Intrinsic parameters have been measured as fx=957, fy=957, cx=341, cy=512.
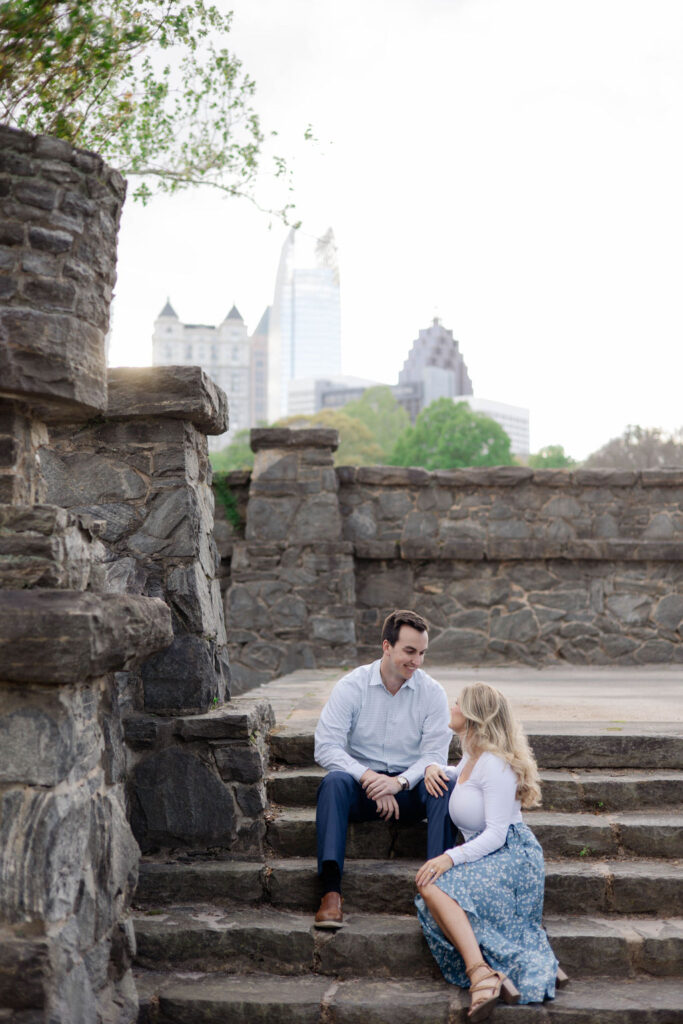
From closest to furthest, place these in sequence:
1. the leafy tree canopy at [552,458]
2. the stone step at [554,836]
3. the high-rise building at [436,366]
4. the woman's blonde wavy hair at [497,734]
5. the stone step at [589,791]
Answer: the woman's blonde wavy hair at [497,734] < the stone step at [554,836] < the stone step at [589,791] < the leafy tree canopy at [552,458] < the high-rise building at [436,366]

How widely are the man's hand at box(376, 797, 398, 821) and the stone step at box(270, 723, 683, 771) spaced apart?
2.30 feet

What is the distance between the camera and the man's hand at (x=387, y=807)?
365cm

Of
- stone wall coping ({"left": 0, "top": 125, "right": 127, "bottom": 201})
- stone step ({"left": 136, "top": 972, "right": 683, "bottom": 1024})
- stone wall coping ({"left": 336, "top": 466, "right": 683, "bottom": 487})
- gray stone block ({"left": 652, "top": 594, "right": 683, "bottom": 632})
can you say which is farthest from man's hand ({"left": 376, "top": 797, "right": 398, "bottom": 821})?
gray stone block ({"left": 652, "top": 594, "right": 683, "bottom": 632})

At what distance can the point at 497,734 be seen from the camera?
133 inches

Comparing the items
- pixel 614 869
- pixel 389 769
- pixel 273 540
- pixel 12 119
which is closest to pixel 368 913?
pixel 389 769

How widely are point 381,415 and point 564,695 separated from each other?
51624mm

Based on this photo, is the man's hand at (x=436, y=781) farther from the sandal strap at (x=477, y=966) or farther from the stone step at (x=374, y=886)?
the sandal strap at (x=477, y=966)

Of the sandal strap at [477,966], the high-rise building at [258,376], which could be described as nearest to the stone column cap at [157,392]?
the sandal strap at [477,966]

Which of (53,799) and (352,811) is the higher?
(53,799)

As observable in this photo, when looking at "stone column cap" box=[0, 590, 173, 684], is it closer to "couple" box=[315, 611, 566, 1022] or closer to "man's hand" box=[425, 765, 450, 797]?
"couple" box=[315, 611, 566, 1022]

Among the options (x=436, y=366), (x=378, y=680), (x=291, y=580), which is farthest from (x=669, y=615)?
(x=436, y=366)

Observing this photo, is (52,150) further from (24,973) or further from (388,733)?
(388,733)

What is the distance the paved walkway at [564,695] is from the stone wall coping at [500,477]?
1628mm

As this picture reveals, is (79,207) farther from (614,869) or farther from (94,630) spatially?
(614,869)
